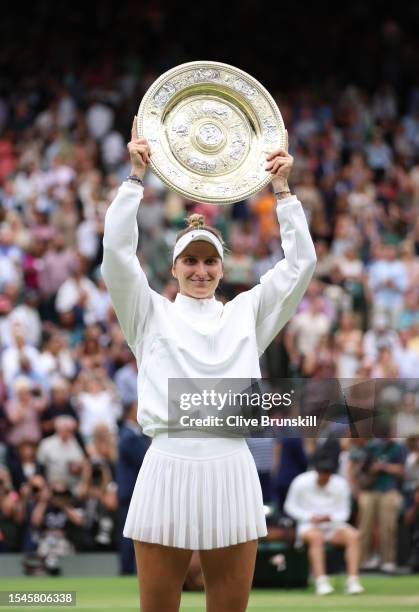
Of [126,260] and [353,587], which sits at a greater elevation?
[126,260]

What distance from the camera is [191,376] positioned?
5676mm

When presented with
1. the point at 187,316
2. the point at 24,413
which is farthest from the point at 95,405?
the point at 187,316

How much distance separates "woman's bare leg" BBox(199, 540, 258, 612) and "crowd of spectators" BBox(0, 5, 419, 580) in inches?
299

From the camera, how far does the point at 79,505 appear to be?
13688 mm

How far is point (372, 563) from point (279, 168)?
8.52 metres

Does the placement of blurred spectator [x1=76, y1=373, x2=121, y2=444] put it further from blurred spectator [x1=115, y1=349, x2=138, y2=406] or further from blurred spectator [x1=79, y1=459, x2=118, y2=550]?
blurred spectator [x1=79, y1=459, x2=118, y2=550]

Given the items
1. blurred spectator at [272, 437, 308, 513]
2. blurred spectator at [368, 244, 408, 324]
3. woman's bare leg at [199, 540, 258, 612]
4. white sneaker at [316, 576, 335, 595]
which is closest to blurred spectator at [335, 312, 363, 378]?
blurred spectator at [368, 244, 408, 324]

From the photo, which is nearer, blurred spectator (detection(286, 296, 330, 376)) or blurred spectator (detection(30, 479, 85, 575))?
blurred spectator (detection(30, 479, 85, 575))

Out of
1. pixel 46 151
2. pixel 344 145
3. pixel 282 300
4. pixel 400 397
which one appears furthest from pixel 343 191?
pixel 282 300

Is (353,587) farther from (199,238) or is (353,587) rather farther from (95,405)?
(199,238)

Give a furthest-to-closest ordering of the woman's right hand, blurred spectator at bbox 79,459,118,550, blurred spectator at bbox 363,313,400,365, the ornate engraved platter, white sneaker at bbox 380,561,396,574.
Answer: blurred spectator at bbox 363,313,400,365 → blurred spectator at bbox 79,459,118,550 → white sneaker at bbox 380,561,396,574 → the ornate engraved platter → the woman's right hand

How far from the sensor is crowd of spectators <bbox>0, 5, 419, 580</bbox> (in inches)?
545

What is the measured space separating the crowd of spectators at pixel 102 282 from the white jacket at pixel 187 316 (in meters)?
7.41

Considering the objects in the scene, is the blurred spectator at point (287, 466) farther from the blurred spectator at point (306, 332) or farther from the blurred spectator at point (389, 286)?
the blurred spectator at point (389, 286)
